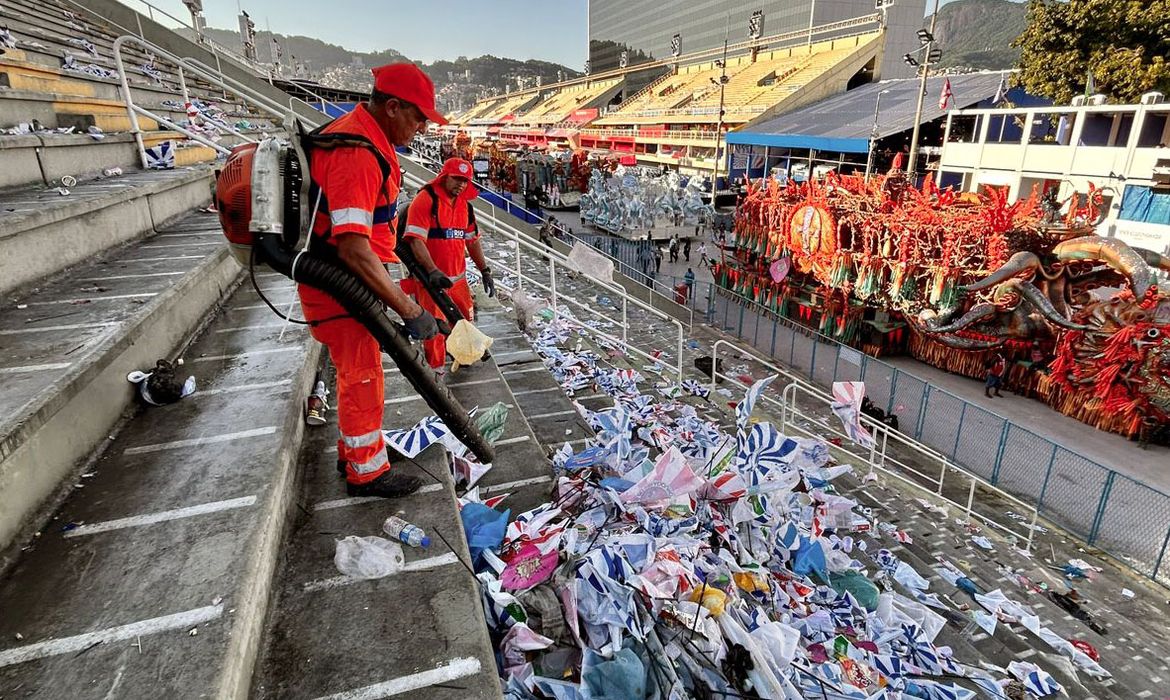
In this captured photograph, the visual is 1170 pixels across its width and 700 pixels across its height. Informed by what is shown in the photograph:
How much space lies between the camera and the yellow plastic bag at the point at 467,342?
11.1 ft

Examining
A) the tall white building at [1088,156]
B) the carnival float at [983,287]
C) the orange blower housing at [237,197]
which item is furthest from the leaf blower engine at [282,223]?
the tall white building at [1088,156]

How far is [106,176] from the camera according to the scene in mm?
5109

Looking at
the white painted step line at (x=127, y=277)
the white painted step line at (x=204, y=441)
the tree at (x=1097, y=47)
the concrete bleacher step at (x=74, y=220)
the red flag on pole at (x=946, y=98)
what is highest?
the tree at (x=1097, y=47)

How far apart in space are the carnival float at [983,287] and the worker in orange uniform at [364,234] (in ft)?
36.7

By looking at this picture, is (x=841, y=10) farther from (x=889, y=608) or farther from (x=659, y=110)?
(x=889, y=608)

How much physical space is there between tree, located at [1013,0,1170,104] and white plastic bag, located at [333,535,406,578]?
26454 millimetres

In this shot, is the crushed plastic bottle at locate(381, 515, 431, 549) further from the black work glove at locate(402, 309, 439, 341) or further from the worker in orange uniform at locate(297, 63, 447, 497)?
the black work glove at locate(402, 309, 439, 341)

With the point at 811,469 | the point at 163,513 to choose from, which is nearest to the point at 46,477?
the point at 163,513

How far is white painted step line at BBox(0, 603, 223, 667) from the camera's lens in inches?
66.0

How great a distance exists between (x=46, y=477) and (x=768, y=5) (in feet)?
281

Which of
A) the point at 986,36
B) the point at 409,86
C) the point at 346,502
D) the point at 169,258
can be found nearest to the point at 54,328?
the point at 169,258

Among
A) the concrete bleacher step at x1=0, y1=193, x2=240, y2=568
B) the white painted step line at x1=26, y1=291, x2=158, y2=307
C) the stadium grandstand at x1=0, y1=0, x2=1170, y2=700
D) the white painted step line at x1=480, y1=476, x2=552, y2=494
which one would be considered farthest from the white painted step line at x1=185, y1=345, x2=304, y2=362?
the white painted step line at x1=480, y1=476, x2=552, y2=494

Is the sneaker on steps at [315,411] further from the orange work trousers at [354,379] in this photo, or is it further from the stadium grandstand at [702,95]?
the stadium grandstand at [702,95]

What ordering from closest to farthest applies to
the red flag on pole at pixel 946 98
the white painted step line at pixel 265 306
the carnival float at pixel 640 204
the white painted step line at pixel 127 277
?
the white painted step line at pixel 127 277 → the white painted step line at pixel 265 306 → the red flag on pole at pixel 946 98 → the carnival float at pixel 640 204
